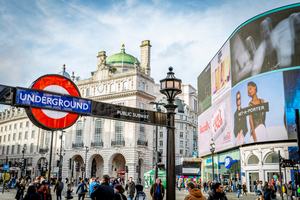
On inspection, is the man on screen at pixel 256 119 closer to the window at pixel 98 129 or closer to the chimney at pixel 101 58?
the window at pixel 98 129

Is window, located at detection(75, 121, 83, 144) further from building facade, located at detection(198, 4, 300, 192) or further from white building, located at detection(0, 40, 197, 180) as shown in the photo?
building facade, located at detection(198, 4, 300, 192)

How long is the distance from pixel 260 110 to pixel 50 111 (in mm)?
37054

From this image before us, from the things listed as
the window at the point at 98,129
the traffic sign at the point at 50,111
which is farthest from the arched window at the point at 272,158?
the traffic sign at the point at 50,111

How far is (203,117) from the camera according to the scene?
2331 inches

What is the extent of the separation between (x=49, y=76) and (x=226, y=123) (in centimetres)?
4333

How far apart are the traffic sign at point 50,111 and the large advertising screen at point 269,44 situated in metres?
37.1

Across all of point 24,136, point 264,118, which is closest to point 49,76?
point 264,118

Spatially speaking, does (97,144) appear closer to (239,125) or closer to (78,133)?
(78,133)

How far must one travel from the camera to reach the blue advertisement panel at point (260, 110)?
38.2 m

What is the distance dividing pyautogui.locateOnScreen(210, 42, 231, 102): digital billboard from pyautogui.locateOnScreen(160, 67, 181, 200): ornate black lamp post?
131ft

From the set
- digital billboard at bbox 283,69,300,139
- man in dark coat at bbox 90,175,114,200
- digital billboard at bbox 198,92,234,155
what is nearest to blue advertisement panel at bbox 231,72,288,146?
digital billboard at bbox 283,69,300,139

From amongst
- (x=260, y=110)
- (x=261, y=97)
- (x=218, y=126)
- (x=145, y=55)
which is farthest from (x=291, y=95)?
(x=145, y=55)

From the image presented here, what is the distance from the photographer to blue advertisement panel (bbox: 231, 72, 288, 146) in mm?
38231

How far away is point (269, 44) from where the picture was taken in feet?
→ 132
